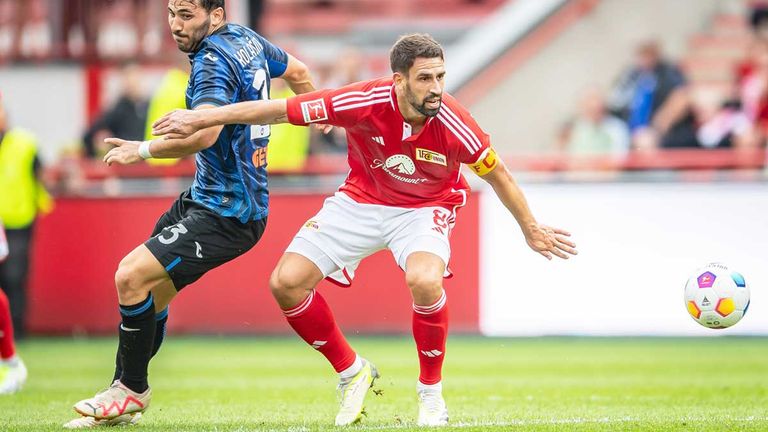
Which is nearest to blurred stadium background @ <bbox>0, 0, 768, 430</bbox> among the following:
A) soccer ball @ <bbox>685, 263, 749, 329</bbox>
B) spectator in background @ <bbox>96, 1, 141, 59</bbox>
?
soccer ball @ <bbox>685, 263, 749, 329</bbox>

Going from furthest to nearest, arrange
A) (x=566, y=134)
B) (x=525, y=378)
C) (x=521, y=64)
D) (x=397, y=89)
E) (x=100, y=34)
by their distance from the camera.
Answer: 1. (x=100, y=34)
2. (x=521, y=64)
3. (x=566, y=134)
4. (x=525, y=378)
5. (x=397, y=89)

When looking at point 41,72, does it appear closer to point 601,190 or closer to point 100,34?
point 100,34

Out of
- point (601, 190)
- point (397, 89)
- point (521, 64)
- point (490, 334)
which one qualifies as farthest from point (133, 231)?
point (397, 89)

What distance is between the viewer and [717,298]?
7801 millimetres

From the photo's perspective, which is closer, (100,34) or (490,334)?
(490,334)

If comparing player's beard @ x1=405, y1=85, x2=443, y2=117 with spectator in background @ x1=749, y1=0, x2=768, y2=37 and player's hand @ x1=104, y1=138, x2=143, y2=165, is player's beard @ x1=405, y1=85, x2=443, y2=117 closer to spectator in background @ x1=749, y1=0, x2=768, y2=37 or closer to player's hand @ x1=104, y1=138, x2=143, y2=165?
player's hand @ x1=104, y1=138, x2=143, y2=165

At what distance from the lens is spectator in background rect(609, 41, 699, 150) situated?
14484 millimetres

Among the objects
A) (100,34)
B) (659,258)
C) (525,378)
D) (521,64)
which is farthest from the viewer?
(100,34)

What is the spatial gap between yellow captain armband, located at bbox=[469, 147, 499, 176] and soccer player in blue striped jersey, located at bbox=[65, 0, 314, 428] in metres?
1.22

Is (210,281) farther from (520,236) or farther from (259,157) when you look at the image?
(259,157)

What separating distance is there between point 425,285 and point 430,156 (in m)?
0.73

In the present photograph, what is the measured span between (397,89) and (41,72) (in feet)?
40.8

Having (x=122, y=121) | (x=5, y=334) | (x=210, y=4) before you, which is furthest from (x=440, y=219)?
(x=122, y=121)

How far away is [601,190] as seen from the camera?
44.0 ft
